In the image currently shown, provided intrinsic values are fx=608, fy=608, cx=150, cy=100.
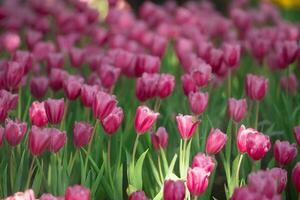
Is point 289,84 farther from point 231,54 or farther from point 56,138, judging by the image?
point 56,138

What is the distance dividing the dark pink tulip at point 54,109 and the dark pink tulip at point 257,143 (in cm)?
66

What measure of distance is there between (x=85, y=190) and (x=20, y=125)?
476 mm

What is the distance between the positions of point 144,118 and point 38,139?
39cm

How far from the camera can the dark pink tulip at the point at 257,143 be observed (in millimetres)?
1971

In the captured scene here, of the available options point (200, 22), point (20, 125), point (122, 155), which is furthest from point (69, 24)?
point (20, 125)

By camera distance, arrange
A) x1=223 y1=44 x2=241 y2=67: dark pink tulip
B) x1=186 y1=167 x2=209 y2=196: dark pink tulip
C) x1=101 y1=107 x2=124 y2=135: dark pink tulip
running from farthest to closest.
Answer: x1=223 y1=44 x2=241 y2=67: dark pink tulip, x1=101 y1=107 x2=124 y2=135: dark pink tulip, x1=186 y1=167 x2=209 y2=196: dark pink tulip

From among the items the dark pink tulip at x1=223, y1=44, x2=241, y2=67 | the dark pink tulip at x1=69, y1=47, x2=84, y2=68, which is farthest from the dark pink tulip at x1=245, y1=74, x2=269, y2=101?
the dark pink tulip at x1=69, y1=47, x2=84, y2=68

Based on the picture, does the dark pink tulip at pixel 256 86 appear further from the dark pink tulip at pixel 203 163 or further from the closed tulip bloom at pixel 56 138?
the closed tulip bloom at pixel 56 138

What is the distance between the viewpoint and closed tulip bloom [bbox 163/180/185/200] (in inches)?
68.0

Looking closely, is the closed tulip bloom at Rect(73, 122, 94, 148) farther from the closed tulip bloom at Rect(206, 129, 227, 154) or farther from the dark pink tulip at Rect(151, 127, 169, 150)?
the closed tulip bloom at Rect(206, 129, 227, 154)

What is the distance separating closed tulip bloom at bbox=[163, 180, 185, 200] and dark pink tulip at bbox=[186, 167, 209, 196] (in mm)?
90

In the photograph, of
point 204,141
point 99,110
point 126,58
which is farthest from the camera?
point 126,58

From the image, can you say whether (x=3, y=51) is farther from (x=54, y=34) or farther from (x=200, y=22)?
(x=200, y=22)

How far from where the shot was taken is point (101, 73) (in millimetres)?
2668
